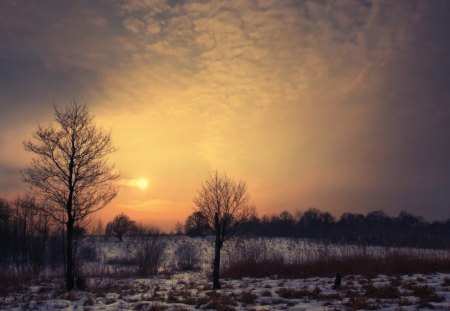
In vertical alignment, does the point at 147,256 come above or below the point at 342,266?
above

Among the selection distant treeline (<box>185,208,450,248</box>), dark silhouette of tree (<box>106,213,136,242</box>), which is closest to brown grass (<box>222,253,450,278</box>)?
distant treeline (<box>185,208,450,248</box>)

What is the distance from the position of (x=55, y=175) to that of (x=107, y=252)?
36.7 metres

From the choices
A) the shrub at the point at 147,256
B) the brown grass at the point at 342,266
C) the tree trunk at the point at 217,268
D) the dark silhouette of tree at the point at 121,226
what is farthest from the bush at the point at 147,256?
the dark silhouette of tree at the point at 121,226

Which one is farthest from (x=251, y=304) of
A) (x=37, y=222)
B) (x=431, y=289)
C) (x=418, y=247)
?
(x=37, y=222)

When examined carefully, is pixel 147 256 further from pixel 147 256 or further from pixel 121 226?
pixel 121 226

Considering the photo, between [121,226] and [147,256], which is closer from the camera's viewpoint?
[147,256]

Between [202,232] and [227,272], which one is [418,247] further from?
[202,232]

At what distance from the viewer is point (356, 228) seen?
8588 cm

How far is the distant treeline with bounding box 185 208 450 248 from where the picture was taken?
89.7ft

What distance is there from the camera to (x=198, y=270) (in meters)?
32.1

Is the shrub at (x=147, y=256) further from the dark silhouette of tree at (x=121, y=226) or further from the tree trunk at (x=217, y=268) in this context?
the dark silhouette of tree at (x=121, y=226)

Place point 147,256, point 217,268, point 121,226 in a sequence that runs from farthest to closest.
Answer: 1. point 121,226
2. point 147,256
3. point 217,268

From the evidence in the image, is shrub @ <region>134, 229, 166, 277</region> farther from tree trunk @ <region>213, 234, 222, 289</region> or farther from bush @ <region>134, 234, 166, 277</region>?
tree trunk @ <region>213, 234, 222, 289</region>

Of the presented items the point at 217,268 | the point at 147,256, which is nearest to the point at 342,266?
the point at 217,268
